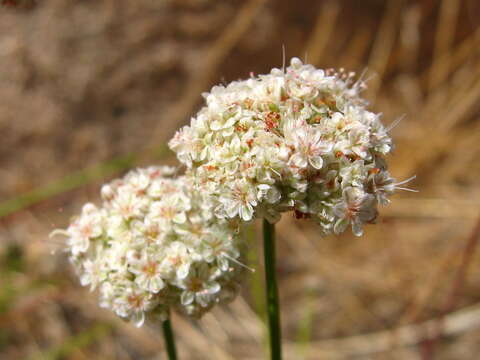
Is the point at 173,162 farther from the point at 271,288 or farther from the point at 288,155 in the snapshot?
the point at 288,155

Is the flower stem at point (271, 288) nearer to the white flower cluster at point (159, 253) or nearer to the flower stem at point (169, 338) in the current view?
the white flower cluster at point (159, 253)

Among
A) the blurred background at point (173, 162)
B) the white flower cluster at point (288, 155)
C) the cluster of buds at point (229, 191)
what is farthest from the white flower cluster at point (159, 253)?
the blurred background at point (173, 162)

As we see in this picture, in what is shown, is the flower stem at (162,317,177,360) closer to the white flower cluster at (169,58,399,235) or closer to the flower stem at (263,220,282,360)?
the flower stem at (263,220,282,360)

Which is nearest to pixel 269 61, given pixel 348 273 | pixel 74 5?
pixel 74 5

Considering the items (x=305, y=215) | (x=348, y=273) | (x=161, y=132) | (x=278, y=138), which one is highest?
(x=161, y=132)

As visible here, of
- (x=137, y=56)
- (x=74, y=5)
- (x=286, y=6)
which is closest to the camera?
(x=74, y=5)

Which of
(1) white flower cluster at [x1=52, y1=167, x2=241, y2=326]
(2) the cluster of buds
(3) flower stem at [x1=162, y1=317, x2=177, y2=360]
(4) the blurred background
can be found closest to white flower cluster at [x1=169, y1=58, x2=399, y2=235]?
(2) the cluster of buds

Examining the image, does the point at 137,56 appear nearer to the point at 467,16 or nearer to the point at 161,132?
the point at 161,132

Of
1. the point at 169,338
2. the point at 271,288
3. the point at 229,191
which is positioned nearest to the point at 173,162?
the point at 169,338
